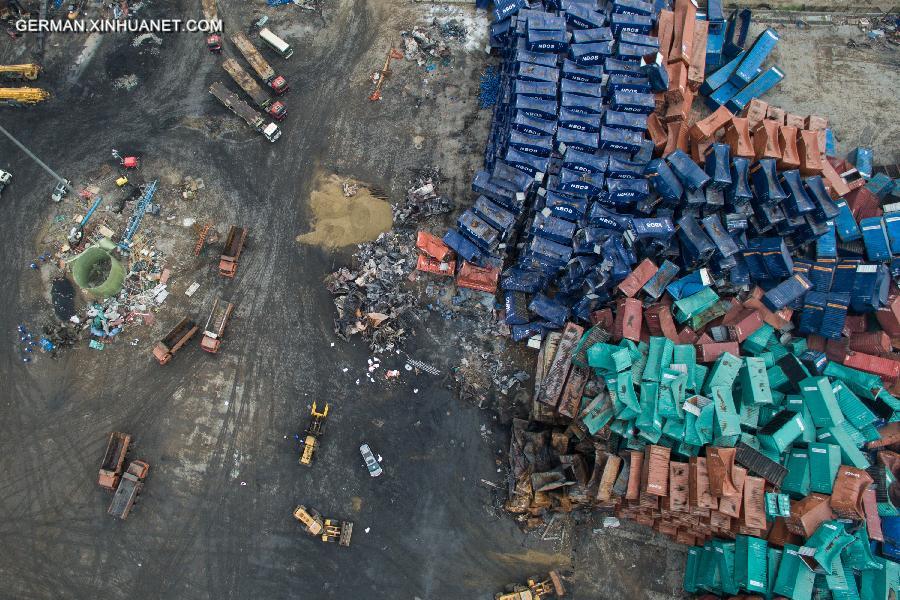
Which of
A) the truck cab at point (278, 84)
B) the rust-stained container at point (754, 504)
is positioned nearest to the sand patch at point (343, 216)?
the truck cab at point (278, 84)

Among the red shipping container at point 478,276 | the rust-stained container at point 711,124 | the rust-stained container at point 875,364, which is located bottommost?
the rust-stained container at point 875,364

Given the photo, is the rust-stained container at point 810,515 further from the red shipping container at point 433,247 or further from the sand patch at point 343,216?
the sand patch at point 343,216

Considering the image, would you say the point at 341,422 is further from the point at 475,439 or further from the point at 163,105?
the point at 163,105

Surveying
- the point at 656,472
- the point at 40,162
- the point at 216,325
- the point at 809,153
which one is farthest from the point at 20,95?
the point at 809,153

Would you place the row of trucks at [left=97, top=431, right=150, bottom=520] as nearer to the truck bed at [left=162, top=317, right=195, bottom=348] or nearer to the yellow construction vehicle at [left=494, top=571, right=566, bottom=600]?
the truck bed at [left=162, top=317, right=195, bottom=348]

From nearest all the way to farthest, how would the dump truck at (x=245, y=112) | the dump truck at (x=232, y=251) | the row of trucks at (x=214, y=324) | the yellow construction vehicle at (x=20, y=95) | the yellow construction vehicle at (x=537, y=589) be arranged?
the yellow construction vehicle at (x=537, y=589) < the row of trucks at (x=214, y=324) < the dump truck at (x=232, y=251) < the dump truck at (x=245, y=112) < the yellow construction vehicle at (x=20, y=95)

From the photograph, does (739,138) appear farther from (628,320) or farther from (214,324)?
(214,324)

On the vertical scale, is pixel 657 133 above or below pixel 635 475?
above
